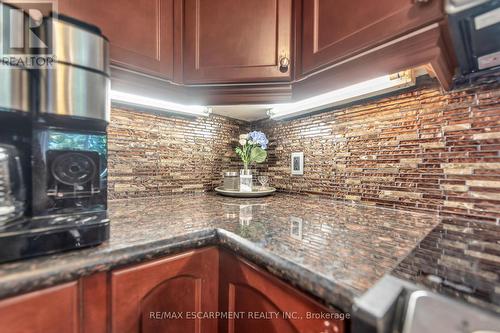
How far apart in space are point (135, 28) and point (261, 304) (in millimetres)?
981

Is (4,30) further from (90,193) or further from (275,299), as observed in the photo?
(275,299)

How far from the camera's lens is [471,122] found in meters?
0.69

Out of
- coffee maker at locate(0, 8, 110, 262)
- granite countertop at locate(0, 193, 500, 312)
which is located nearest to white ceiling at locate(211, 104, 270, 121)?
granite countertop at locate(0, 193, 500, 312)

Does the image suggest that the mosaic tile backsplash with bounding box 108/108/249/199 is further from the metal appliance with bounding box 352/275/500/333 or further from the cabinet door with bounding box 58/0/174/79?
the metal appliance with bounding box 352/275/500/333

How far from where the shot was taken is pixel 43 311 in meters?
0.38

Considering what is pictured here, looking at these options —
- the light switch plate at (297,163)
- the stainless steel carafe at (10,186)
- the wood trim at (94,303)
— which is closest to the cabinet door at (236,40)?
the light switch plate at (297,163)

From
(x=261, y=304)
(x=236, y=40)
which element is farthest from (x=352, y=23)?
(x=261, y=304)

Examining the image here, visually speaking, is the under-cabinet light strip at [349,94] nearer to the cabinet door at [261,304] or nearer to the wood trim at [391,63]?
the wood trim at [391,63]

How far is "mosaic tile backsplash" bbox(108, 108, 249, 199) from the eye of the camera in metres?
0.99

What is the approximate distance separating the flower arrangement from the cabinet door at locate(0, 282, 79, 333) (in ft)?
3.07

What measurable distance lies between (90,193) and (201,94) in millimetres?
604

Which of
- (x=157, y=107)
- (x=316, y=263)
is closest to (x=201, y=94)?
(x=157, y=107)

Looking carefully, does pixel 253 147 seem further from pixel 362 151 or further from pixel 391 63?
pixel 391 63

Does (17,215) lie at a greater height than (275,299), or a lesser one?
greater
